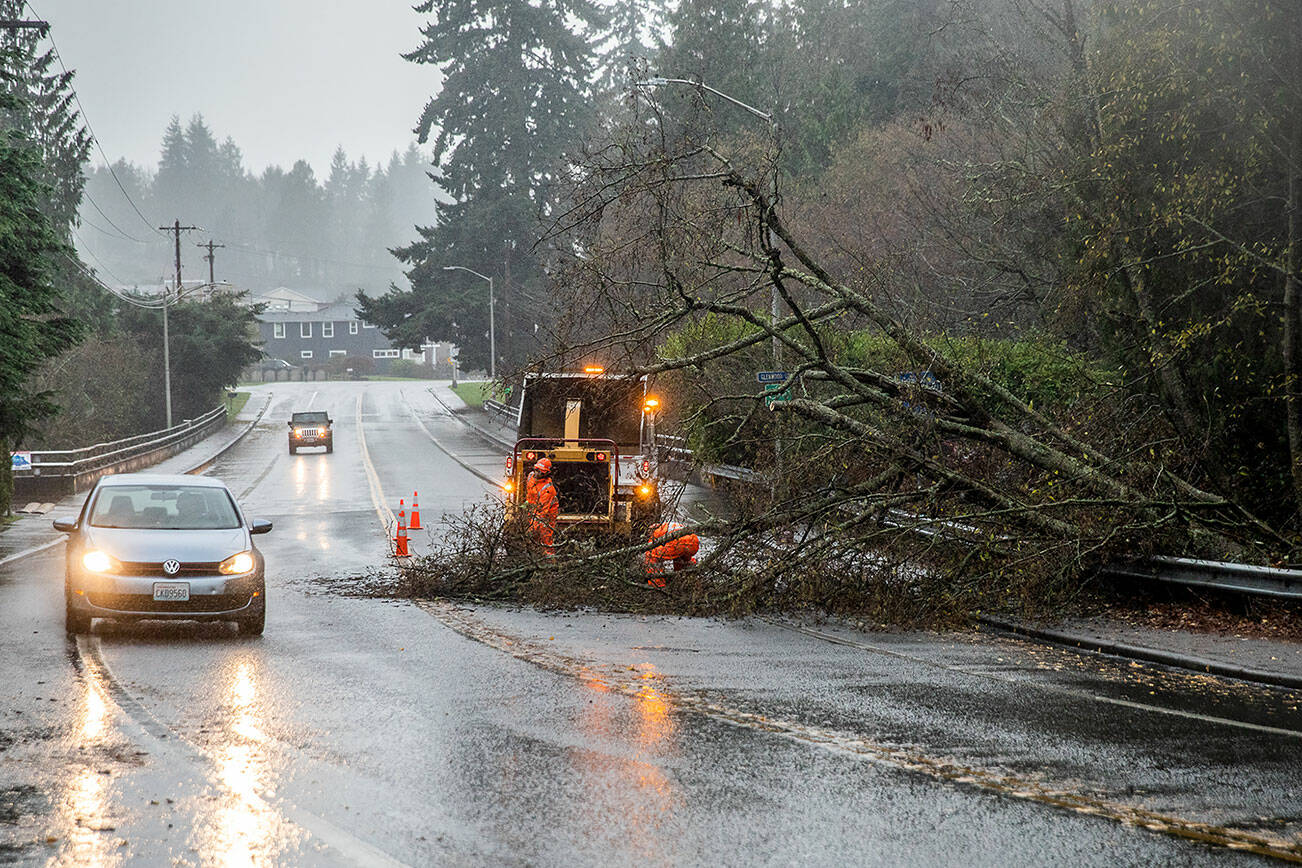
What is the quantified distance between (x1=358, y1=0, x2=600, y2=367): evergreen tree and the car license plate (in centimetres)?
6393

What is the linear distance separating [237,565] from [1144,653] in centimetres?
827

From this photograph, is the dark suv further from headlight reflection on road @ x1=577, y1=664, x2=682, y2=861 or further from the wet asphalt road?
headlight reflection on road @ x1=577, y1=664, x2=682, y2=861

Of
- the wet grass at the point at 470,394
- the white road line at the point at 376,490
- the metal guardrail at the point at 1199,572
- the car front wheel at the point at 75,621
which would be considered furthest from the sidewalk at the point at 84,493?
the metal guardrail at the point at 1199,572

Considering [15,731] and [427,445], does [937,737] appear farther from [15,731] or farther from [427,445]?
[427,445]

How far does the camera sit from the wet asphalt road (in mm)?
6238

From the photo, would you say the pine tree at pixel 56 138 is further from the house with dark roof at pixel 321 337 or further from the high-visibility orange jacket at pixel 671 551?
→ the house with dark roof at pixel 321 337

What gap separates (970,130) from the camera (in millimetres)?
39938

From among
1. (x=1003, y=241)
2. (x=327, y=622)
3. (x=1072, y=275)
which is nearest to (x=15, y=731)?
(x=327, y=622)

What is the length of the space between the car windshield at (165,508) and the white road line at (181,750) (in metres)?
1.59

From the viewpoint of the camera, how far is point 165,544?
1266 cm

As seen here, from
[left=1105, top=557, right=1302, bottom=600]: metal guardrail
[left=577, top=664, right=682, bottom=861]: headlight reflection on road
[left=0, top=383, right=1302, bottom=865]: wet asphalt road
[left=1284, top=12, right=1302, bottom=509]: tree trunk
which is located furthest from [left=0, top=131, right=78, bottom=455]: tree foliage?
[left=1284, top=12, right=1302, bottom=509]: tree trunk

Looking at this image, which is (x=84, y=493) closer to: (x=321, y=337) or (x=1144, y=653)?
(x=1144, y=653)

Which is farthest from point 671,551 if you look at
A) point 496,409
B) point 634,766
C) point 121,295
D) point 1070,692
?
point 121,295

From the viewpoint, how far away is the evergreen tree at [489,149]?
76500mm
